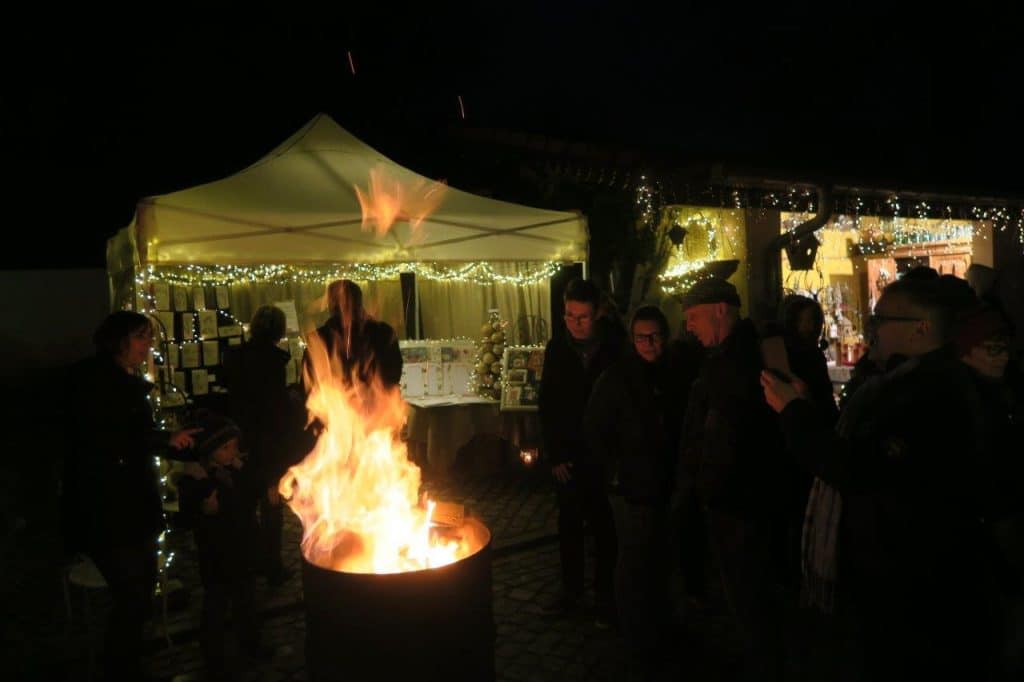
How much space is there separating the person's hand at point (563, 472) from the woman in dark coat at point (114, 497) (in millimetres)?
2482

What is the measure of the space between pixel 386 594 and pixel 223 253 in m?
4.96

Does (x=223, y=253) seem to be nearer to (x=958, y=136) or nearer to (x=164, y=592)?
(x=164, y=592)

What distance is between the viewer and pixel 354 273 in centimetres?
983

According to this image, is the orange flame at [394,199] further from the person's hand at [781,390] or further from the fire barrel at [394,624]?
the person's hand at [781,390]

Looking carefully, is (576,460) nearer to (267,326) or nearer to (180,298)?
(267,326)

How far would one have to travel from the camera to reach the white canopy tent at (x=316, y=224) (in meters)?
6.38

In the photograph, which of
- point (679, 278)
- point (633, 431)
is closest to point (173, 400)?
point (633, 431)

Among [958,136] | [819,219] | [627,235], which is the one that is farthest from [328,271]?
[958,136]

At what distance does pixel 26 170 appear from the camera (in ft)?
37.2

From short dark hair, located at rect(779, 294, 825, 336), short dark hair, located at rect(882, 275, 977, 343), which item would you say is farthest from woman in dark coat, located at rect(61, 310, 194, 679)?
short dark hair, located at rect(779, 294, 825, 336)

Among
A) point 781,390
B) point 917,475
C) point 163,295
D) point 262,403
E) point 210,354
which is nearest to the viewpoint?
point 917,475

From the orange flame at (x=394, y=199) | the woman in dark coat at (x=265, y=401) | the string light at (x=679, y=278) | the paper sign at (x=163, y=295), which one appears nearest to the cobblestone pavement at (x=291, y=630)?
the woman in dark coat at (x=265, y=401)

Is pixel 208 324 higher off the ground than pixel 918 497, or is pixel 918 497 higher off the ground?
pixel 208 324

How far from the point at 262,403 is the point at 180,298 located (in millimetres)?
3666
